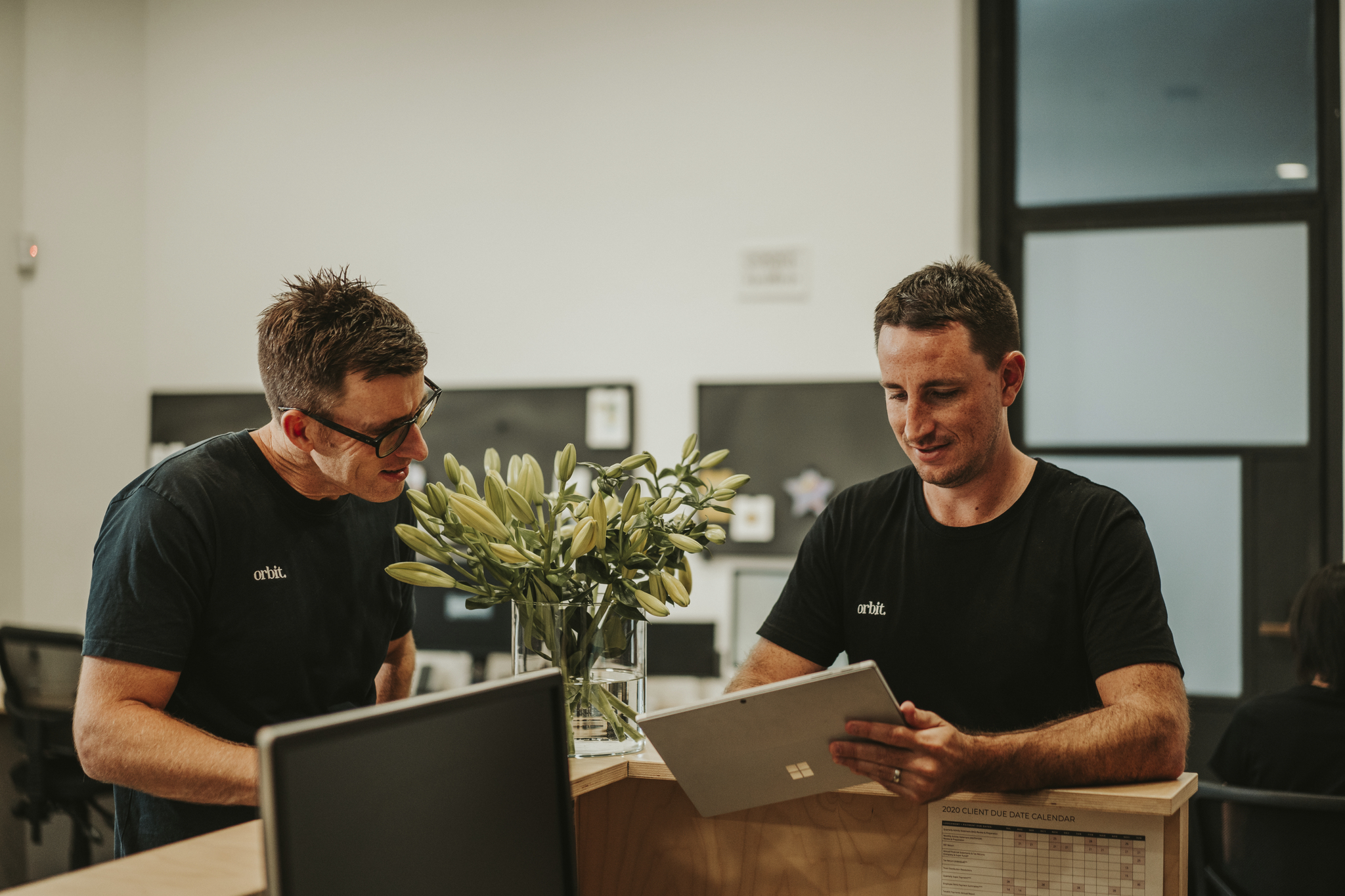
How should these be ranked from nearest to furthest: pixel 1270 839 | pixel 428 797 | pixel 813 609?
pixel 428 797 → pixel 813 609 → pixel 1270 839

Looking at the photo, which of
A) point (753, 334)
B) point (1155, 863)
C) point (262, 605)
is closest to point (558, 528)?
point (262, 605)

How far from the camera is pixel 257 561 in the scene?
1.58 meters

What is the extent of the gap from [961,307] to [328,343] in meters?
0.90

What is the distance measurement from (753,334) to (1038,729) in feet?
8.54

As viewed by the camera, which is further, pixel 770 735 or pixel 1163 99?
pixel 1163 99

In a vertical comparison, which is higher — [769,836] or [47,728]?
[769,836]

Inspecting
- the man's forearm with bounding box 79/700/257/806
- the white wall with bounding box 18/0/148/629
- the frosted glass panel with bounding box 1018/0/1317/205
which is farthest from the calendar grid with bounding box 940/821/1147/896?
the white wall with bounding box 18/0/148/629

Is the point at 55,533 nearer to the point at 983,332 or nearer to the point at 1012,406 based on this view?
the point at 1012,406

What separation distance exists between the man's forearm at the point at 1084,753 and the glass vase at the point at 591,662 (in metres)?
0.44

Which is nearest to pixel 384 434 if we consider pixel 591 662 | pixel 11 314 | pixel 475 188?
pixel 591 662

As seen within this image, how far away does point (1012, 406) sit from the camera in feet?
12.7

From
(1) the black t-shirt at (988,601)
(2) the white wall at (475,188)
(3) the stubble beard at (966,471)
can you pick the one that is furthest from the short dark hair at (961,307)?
(2) the white wall at (475,188)

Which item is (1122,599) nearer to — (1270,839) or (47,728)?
(1270,839)

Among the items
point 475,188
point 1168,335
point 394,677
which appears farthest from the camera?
point 475,188
